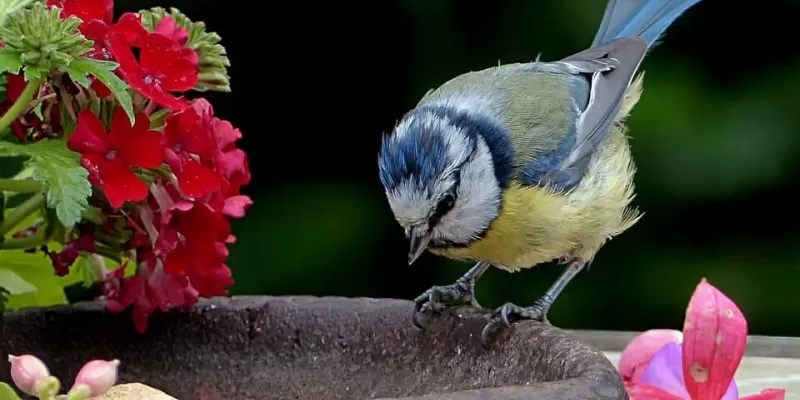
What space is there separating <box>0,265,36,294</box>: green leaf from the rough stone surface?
0.13 ft

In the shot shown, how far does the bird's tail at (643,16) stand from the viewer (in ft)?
5.98

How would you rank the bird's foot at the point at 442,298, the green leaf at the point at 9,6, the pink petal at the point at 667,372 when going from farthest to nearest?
1. the bird's foot at the point at 442,298
2. the pink petal at the point at 667,372
3. the green leaf at the point at 9,6

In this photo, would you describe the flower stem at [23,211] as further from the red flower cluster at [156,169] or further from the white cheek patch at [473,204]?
the white cheek patch at [473,204]

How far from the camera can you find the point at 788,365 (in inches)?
51.1

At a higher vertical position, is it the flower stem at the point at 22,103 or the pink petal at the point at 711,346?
the flower stem at the point at 22,103

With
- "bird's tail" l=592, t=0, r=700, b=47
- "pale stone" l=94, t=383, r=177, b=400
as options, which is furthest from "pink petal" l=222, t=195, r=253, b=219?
"bird's tail" l=592, t=0, r=700, b=47

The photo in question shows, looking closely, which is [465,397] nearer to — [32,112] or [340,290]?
[32,112]

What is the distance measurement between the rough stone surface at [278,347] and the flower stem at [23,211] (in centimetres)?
11

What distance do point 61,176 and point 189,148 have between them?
147mm

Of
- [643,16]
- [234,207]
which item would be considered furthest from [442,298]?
[643,16]

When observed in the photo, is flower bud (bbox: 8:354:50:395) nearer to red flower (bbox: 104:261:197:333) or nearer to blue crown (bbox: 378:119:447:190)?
red flower (bbox: 104:261:197:333)

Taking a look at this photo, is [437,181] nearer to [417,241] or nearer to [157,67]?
[417,241]

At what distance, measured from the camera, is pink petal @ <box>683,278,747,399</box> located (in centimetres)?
94

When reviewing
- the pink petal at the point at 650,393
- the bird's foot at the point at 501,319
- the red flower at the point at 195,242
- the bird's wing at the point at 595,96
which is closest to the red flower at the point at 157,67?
the red flower at the point at 195,242
